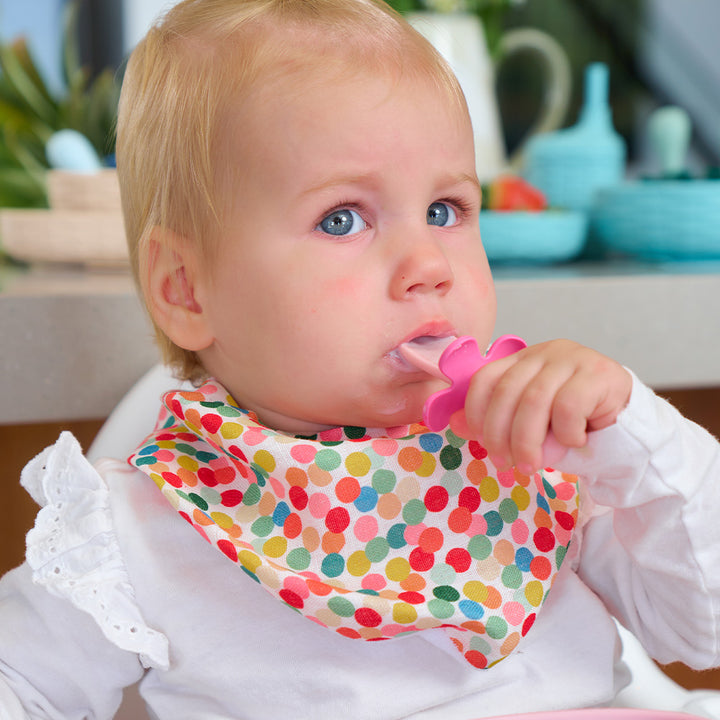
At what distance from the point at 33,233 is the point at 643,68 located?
1.24 m

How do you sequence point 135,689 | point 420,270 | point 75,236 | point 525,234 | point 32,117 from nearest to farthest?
point 420,270, point 135,689, point 75,236, point 525,234, point 32,117

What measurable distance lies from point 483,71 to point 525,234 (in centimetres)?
43

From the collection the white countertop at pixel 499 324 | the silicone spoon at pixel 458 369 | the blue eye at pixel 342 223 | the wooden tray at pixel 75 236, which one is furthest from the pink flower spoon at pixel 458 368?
the wooden tray at pixel 75 236

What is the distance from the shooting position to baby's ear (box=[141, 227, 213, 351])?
693 millimetres

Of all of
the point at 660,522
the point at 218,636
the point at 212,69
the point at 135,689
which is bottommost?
the point at 135,689

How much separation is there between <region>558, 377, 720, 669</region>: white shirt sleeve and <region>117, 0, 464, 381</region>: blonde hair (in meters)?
0.30

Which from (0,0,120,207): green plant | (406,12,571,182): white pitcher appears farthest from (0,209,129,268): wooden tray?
(406,12,571,182): white pitcher

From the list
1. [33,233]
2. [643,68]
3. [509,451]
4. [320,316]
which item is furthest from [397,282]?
[643,68]

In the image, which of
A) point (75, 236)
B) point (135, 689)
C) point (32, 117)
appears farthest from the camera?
point (32, 117)

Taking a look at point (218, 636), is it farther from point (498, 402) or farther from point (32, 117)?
point (32, 117)

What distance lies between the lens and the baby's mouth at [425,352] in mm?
607

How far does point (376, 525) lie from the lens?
64cm

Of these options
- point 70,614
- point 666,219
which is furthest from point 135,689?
point 666,219

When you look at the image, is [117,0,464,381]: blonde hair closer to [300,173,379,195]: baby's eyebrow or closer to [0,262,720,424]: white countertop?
[300,173,379,195]: baby's eyebrow
